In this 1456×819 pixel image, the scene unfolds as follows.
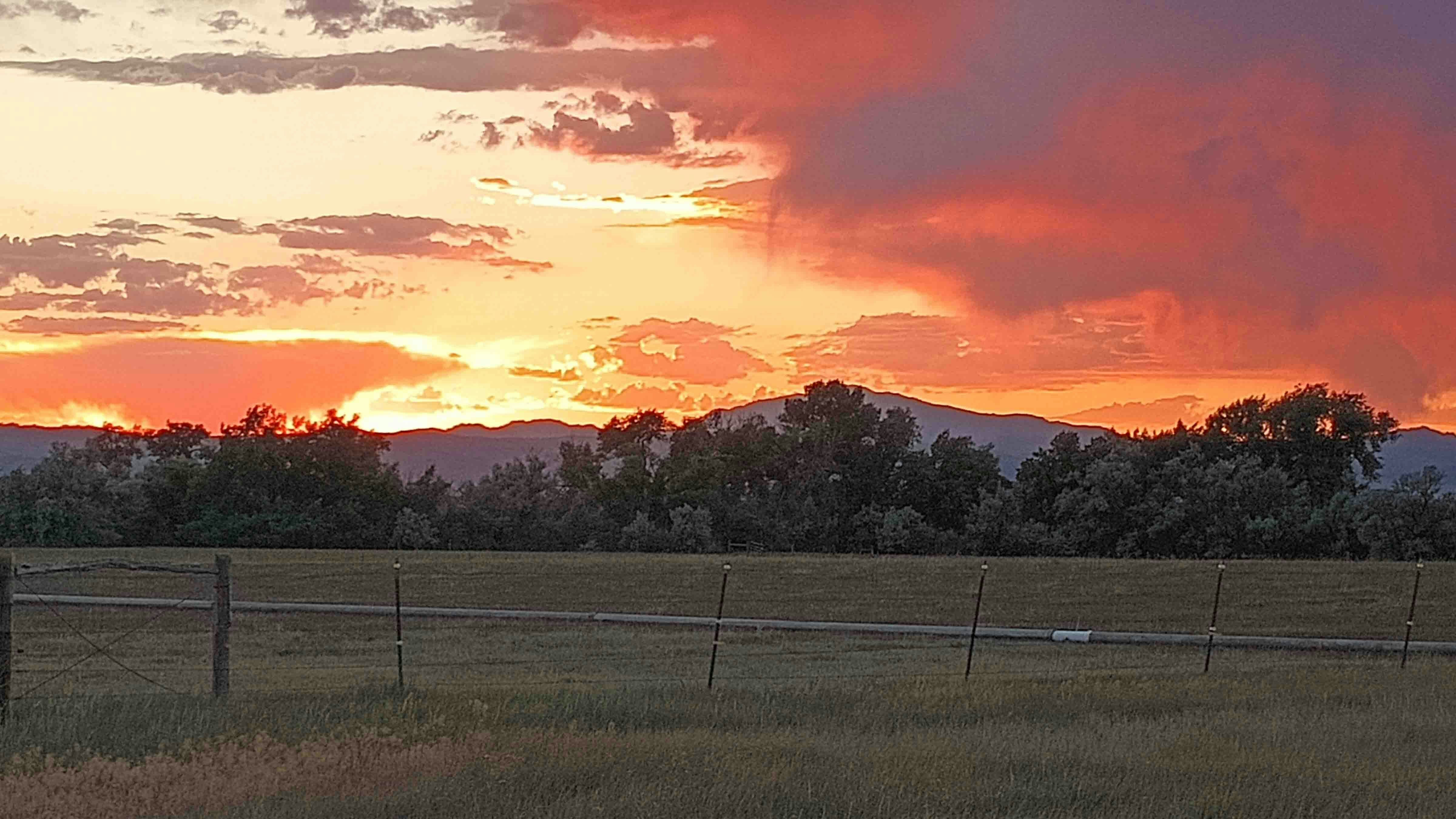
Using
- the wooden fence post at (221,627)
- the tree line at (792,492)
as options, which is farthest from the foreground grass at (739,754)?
the tree line at (792,492)

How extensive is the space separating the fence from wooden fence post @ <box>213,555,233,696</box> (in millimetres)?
24

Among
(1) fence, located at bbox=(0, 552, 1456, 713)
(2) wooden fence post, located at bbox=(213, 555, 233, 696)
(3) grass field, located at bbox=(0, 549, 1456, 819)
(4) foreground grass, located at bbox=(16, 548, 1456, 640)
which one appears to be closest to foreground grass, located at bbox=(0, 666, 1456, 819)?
(3) grass field, located at bbox=(0, 549, 1456, 819)

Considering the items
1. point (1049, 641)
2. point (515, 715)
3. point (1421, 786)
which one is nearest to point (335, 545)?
point (1049, 641)

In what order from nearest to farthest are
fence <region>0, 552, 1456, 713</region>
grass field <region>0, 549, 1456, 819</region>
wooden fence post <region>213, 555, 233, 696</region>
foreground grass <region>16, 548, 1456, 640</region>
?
grass field <region>0, 549, 1456, 819</region> < wooden fence post <region>213, 555, 233, 696</region> < fence <region>0, 552, 1456, 713</region> < foreground grass <region>16, 548, 1456, 640</region>

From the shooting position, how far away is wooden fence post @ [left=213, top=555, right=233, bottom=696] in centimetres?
1571

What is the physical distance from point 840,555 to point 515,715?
1795 inches

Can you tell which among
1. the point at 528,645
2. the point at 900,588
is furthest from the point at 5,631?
the point at 900,588

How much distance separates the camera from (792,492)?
72.5 m

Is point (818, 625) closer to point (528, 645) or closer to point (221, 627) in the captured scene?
point (528, 645)

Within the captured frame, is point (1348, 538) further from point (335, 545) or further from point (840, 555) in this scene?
point (335, 545)

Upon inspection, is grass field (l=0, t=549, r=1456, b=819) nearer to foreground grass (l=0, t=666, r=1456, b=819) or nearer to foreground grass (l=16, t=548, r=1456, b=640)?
foreground grass (l=0, t=666, r=1456, b=819)

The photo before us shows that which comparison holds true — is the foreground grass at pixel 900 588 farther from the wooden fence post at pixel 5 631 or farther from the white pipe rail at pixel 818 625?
the wooden fence post at pixel 5 631

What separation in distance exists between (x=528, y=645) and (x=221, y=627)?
34.8 ft

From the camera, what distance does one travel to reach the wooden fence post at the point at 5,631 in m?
13.9
